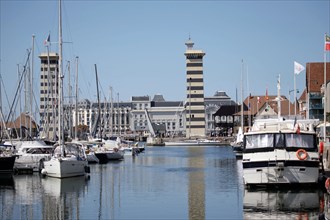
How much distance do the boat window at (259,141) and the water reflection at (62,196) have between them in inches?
412

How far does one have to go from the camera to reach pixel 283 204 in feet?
103

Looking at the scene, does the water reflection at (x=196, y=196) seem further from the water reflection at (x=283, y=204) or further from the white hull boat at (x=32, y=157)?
the white hull boat at (x=32, y=157)

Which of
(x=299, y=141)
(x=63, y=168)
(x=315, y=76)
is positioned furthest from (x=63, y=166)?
(x=315, y=76)

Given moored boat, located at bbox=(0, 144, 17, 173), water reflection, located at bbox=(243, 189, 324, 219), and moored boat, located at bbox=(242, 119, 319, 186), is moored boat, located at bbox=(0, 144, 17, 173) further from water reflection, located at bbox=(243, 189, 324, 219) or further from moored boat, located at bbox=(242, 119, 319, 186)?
water reflection, located at bbox=(243, 189, 324, 219)

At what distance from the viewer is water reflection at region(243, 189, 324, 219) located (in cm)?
2856

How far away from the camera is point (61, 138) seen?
5362 cm

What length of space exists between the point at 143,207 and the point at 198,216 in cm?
420

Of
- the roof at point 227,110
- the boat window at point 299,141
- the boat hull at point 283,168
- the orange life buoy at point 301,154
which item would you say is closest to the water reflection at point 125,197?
the boat hull at point 283,168

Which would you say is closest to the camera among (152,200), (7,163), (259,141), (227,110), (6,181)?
(152,200)

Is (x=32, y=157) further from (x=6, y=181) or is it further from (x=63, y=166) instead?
(x=63, y=166)

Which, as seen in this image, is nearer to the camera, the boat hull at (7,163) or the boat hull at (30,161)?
the boat hull at (7,163)

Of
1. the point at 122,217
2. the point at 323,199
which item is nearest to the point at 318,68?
the point at 323,199

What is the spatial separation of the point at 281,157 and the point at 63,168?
2016cm

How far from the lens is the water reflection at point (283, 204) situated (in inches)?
1125
